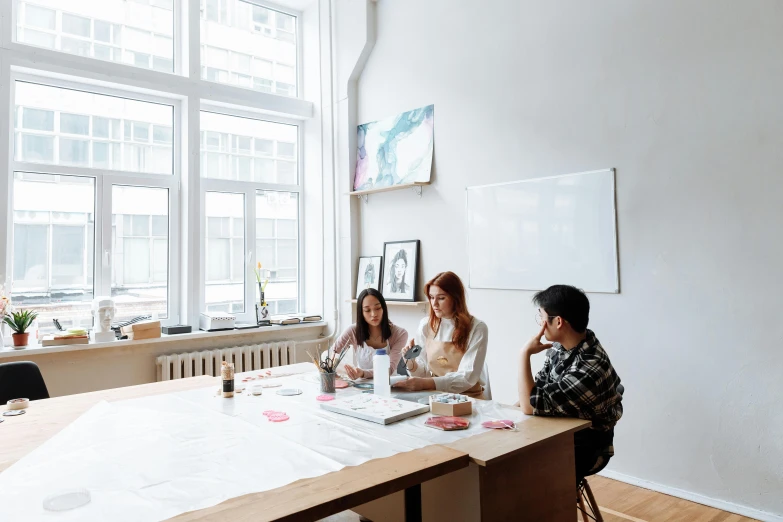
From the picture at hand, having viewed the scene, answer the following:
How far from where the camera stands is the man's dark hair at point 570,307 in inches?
83.0

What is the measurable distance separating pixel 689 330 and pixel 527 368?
131 centimetres

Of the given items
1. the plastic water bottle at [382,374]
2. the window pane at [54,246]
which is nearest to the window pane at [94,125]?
the window pane at [54,246]

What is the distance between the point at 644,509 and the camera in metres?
2.84

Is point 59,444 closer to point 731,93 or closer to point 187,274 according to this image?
point 187,274

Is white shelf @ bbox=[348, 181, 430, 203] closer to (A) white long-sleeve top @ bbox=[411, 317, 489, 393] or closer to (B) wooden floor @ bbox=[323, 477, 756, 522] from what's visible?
(A) white long-sleeve top @ bbox=[411, 317, 489, 393]

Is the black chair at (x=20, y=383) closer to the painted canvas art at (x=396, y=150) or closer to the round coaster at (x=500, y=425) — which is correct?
the round coaster at (x=500, y=425)

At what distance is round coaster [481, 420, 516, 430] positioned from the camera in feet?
6.36

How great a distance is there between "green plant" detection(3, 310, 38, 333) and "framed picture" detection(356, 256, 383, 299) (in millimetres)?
2350

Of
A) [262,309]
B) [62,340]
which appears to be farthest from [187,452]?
[262,309]

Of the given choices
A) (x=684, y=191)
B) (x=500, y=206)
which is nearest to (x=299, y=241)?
(x=500, y=206)

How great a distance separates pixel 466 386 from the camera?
8.59ft

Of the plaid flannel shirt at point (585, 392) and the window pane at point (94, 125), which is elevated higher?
the window pane at point (94, 125)

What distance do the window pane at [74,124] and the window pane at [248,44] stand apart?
106 centimetres

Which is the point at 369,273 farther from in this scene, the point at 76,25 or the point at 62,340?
the point at 76,25
